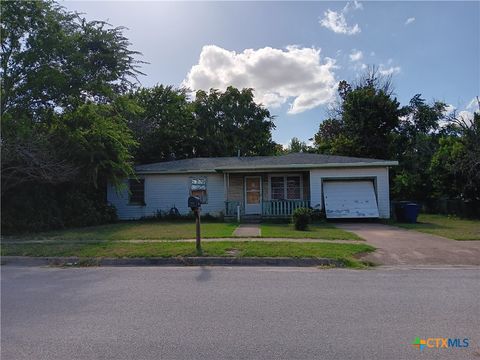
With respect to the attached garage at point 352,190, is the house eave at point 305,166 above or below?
above

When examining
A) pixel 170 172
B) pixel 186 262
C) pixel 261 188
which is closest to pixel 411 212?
pixel 261 188

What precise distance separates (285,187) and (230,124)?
66.0ft

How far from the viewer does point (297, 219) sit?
47.0ft

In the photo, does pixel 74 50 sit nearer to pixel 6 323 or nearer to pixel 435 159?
pixel 6 323

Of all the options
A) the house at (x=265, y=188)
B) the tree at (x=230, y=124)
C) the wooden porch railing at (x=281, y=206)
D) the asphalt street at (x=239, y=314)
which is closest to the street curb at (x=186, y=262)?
the asphalt street at (x=239, y=314)

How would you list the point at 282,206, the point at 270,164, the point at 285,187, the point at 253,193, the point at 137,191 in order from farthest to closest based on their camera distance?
the point at 137,191
the point at 253,193
the point at 285,187
the point at 270,164
the point at 282,206

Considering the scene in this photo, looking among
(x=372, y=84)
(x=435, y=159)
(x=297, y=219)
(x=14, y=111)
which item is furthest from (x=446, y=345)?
(x=372, y=84)

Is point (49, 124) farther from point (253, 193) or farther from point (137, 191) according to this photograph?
point (253, 193)

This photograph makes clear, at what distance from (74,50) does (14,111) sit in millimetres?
4280

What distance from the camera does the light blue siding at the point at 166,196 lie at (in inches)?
828

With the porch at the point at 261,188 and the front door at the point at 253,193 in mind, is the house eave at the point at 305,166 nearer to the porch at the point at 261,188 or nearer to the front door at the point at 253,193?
the porch at the point at 261,188

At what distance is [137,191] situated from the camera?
848 inches

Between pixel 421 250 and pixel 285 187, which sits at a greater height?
pixel 285 187

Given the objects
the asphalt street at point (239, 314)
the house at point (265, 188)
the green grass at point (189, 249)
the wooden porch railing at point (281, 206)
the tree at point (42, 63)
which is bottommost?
the asphalt street at point (239, 314)
